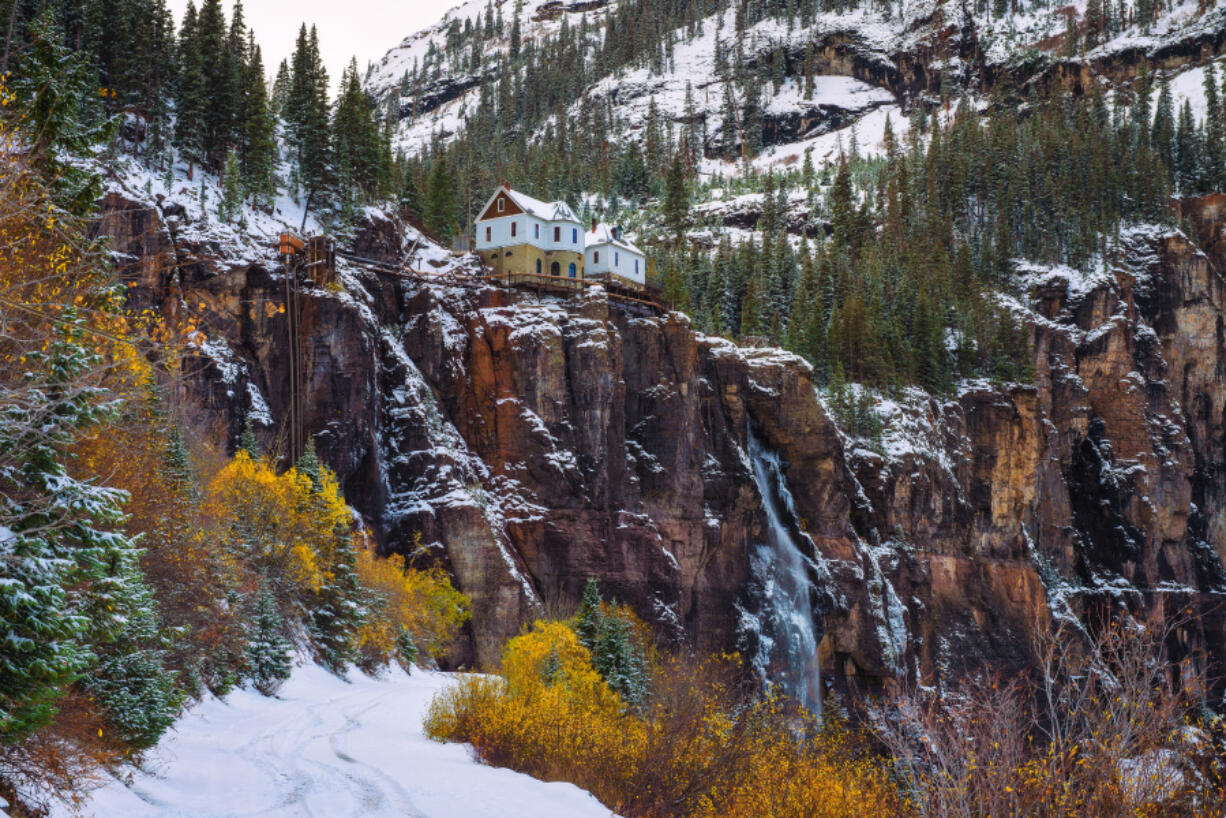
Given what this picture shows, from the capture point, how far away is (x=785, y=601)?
6688cm

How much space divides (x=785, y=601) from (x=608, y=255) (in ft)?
104

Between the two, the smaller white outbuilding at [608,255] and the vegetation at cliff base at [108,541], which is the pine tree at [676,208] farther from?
the vegetation at cliff base at [108,541]

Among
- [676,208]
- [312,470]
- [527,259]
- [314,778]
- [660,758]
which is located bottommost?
[660,758]

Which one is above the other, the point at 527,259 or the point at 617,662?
the point at 527,259

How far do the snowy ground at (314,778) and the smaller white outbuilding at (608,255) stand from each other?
190ft

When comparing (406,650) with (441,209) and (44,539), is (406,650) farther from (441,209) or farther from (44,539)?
(441,209)

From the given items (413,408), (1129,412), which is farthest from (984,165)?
(413,408)

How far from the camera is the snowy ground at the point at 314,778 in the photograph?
50.0ft

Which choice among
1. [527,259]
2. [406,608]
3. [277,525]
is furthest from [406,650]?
[527,259]

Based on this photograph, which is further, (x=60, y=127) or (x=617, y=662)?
(x=617, y=662)

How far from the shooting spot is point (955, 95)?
192 m

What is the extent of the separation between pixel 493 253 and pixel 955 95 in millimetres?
148625

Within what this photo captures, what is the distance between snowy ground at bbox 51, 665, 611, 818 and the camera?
15227 millimetres

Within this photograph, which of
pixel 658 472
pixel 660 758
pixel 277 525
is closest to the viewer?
pixel 660 758
